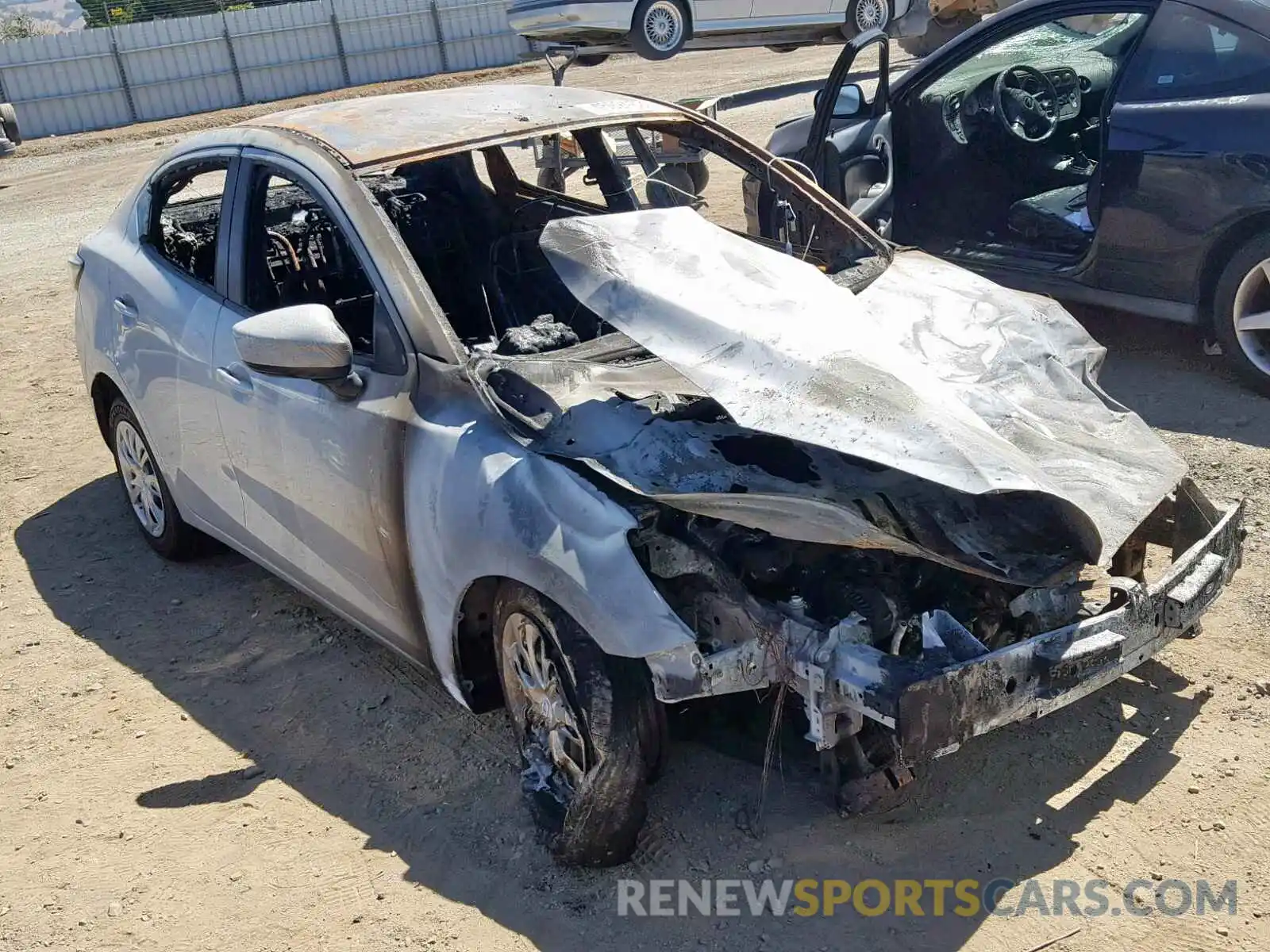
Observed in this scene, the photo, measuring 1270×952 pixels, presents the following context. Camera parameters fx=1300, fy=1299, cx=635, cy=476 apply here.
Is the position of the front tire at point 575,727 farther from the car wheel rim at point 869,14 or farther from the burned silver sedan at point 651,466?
the car wheel rim at point 869,14

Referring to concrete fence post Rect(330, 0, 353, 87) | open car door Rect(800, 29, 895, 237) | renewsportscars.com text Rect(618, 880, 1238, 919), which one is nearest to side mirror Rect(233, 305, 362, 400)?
renewsportscars.com text Rect(618, 880, 1238, 919)

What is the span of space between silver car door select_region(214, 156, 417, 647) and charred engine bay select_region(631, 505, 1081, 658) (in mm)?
861

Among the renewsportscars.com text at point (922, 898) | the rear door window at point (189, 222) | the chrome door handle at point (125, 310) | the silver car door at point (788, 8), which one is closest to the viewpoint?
the renewsportscars.com text at point (922, 898)

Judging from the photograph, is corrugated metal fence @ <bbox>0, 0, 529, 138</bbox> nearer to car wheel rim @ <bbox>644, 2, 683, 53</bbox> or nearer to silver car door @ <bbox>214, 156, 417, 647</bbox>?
car wheel rim @ <bbox>644, 2, 683, 53</bbox>

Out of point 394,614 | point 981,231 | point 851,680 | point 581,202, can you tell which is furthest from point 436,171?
point 981,231

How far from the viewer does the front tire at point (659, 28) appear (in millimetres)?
13078

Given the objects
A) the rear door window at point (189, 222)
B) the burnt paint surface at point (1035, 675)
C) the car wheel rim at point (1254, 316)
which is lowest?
the car wheel rim at point (1254, 316)

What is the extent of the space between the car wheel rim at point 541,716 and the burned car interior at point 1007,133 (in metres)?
4.33

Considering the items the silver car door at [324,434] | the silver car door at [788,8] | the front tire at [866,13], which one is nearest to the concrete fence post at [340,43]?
the silver car door at [788,8]

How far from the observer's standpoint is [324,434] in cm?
378

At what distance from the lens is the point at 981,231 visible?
22.9ft

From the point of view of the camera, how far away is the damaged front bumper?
2.86 m

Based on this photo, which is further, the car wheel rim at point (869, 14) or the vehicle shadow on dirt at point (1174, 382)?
the car wheel rim at point (869, 14)

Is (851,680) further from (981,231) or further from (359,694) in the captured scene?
(981,231)
